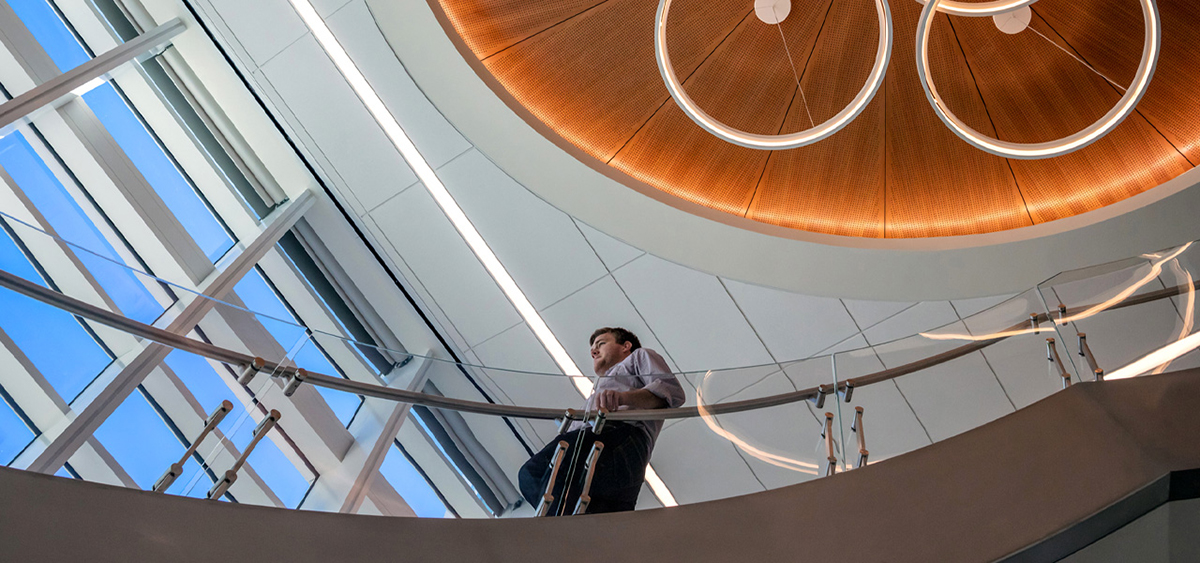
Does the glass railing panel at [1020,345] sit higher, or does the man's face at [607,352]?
the man's face at [607,352]

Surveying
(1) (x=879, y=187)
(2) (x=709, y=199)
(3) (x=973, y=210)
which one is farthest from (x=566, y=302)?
(3) (x=973, y=210)

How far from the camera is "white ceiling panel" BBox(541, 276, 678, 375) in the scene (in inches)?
311

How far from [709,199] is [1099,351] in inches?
155

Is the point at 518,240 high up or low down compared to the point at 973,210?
down

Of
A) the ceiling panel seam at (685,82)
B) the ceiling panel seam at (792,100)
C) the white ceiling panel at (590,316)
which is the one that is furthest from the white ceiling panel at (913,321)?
the ceiling panel seam at (685,82)

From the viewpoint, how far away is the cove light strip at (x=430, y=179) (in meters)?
6.93

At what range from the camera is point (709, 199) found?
23.8ft

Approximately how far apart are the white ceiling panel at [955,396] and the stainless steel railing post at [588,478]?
1.25 meters

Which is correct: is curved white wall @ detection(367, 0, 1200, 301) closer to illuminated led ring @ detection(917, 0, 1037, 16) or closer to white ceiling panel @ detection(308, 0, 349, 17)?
white ceiling panel @ detection(308, 0, 349, 17)

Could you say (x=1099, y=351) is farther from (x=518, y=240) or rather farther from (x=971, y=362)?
(x=518, y=240)

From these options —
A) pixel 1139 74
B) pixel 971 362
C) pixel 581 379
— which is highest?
pixel 1139 74

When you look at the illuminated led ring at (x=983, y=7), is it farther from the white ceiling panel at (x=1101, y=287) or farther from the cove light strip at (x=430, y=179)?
the cove light strip at (x=430, y=179)

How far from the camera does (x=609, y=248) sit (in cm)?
755

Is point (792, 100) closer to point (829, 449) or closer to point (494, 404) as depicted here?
point (829, 449)
